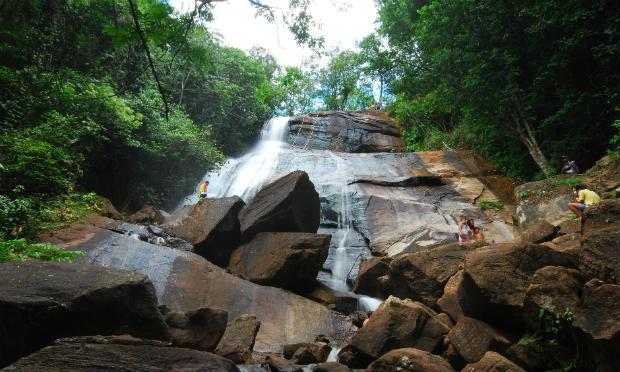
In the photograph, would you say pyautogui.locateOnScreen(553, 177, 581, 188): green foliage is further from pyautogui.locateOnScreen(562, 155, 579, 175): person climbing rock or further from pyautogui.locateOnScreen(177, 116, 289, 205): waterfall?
pyautogui.locateOnScreen(177, 116, 289, 205): waterfall

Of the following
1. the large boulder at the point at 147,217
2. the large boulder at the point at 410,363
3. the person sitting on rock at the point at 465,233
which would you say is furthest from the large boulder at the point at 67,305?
the person sitting on rock at the point at 465,233

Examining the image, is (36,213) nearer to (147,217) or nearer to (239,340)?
(147,217)

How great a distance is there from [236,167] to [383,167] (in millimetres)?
7770

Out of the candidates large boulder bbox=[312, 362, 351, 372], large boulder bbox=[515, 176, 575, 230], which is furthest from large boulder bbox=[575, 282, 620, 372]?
large boulder bbox=[515, 176, 575, 230]

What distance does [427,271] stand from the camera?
848cm

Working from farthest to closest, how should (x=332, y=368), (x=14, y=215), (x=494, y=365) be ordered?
(x=14, y=215), (x=332, y=368), (x=494, y=365)

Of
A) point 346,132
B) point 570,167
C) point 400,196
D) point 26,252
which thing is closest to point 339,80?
point 346,132

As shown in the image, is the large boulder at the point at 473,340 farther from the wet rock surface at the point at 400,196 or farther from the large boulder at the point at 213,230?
the large boulder at the point at 213,230

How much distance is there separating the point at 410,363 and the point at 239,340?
3112mm

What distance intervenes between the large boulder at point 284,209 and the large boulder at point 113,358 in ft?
24.1

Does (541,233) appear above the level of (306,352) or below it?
above

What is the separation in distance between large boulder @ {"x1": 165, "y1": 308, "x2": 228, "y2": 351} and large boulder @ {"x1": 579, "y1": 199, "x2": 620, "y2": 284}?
203 inches

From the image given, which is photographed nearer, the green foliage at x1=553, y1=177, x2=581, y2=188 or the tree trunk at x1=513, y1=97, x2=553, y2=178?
the green foliage at x1=553, y1=177, x2=581, y2=188

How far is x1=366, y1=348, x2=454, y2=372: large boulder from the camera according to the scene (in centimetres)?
515
